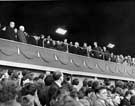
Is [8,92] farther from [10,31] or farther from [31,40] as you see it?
[31,40]

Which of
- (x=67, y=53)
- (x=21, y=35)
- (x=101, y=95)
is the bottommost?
(x=101, y=95)

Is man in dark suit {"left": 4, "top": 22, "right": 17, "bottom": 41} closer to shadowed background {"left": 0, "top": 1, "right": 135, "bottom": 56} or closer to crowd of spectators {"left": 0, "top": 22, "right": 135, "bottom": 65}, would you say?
crowd of spectators {"left": 0, "top": 22, "right": 135, "bottom": 65}

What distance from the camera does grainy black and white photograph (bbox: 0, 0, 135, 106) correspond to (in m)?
2.78

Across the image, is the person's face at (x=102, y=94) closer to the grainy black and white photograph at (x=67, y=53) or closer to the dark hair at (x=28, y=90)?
the grainy black and white photograph at (x=67, y=53)

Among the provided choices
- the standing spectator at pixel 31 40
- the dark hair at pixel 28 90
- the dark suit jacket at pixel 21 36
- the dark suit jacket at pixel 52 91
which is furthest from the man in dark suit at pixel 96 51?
the dark hair at pixel 28 90

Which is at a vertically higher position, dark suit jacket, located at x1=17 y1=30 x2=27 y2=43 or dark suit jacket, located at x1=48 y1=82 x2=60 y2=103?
dark suit jacket, located at x1=17 y1=30 x2=27 y2=43

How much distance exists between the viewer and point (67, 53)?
A: 975cm

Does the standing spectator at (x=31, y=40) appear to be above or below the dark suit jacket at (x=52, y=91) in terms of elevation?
above

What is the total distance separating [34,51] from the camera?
8.36m

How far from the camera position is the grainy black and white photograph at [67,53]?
278cm

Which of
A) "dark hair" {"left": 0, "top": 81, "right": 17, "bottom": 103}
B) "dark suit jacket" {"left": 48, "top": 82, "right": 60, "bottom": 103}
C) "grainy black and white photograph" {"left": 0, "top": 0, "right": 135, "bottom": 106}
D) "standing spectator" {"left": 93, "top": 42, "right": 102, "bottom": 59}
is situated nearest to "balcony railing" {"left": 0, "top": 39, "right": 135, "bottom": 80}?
"grainy black and white photograph" {"left": 0, "top": 0, "right": 135, "bottom": 106}

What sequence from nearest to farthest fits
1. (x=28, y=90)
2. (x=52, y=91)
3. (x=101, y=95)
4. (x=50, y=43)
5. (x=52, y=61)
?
(x=28, y=90), (x=52, y=91), (x=101, y=95), (x=52, y=61), (x=50, y=43)

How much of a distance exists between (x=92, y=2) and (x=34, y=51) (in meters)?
7.52

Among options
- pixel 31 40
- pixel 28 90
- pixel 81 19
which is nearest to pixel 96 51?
pixel 31 40
